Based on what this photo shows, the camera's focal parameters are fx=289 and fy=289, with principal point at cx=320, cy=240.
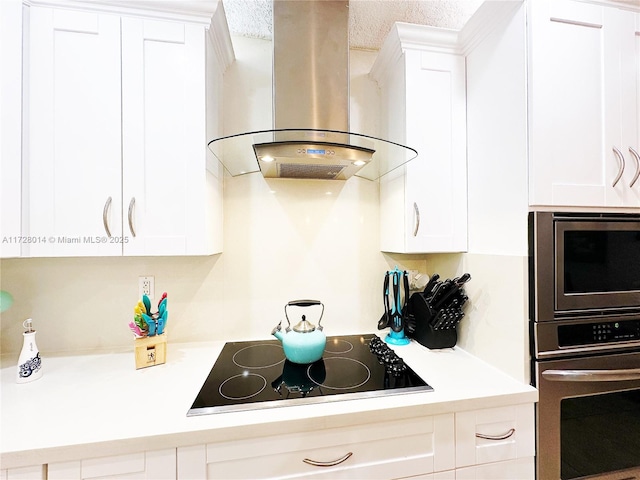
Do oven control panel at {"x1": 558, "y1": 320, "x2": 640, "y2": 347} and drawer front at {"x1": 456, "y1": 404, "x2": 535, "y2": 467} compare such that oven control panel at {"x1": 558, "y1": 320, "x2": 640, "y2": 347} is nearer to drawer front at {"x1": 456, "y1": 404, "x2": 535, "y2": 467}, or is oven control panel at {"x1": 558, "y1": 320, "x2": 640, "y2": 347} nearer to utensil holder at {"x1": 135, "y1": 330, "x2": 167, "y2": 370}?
drawer front at {"x1": 456, "y1": 404, "x2": 535, "y2": 467}

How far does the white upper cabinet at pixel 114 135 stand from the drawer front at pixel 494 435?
116 centimetres

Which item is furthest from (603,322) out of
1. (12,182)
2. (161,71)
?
(12,182)

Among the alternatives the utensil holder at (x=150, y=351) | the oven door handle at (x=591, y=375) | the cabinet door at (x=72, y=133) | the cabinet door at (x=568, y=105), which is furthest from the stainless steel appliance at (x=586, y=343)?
the cabinet door at (x=72, y=133)

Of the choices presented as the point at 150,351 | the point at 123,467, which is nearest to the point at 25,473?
the point at 123,467

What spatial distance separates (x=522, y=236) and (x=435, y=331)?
560 millimetres

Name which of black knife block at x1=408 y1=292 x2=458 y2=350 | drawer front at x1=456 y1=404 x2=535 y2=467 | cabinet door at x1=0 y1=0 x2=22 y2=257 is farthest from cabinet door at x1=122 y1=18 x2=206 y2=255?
drawer front at x1=456 y1=404 x2=535 y2=467

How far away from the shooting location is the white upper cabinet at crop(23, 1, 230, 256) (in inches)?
42.1

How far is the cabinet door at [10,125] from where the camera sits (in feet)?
3.34

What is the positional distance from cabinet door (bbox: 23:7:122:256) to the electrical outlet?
0.36 meters

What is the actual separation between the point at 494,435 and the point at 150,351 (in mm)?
1356

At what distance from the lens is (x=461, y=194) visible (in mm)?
1348

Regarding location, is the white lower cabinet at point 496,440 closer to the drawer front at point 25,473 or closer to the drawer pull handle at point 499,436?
the drawer pull handle at point 499,436

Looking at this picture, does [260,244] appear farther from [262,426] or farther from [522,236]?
[522,236]

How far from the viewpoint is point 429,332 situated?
136 cm
